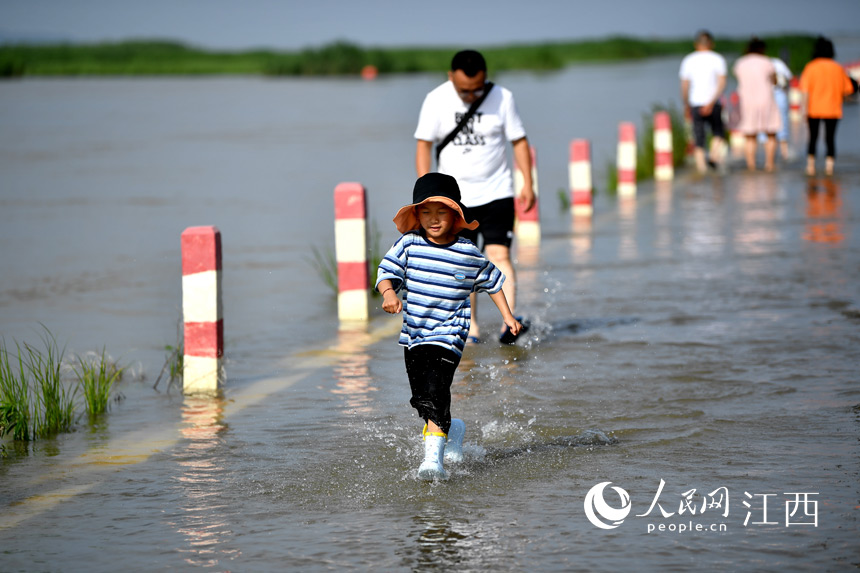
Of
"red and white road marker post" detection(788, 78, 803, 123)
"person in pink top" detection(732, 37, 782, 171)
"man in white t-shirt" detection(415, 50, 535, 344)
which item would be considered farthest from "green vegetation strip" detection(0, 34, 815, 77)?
"man in white t-shirt" detection(415, 50, 535, 344)

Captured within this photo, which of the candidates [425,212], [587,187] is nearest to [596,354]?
[425,212]

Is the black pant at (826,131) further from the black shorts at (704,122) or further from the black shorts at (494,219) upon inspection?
the black shorts at (494,219)

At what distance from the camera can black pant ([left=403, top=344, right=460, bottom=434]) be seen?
5.86m

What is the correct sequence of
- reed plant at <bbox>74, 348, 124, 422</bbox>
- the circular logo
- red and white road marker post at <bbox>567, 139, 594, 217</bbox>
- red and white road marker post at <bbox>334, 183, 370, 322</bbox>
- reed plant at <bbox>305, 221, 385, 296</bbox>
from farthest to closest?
red and white road marker post at <bbox>567, 139, 594, 217</bbox>, reed plant at <bbox>305, 221, 385, 296</bbox>, red and white road marker post at <bbox>334, 183, 370, 322</bbox>, reed plant at <bbox>74, 348, 124, 422</bbox>, the circular logo

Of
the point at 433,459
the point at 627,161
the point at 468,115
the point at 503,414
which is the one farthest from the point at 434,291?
the point at 627,161

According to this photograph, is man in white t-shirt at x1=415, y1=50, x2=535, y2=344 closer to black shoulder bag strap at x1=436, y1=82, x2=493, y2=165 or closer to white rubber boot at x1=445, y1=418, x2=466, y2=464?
black shoulder bag strap at x1=436, y1=82, x2=493, y2=165

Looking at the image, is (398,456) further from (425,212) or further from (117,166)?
(117,166)

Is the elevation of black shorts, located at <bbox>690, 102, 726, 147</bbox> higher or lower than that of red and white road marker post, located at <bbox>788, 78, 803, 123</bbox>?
lower

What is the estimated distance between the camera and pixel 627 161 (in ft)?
63.1

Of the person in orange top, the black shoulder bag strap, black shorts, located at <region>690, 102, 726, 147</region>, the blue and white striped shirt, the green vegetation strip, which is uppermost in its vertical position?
the green vegetation strip

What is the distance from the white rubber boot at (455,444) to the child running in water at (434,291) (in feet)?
0.51

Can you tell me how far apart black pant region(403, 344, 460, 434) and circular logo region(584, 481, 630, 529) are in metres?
0.73

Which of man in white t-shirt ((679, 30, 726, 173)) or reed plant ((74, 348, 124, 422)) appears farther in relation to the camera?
man in white t-shirt ((679, 30, 726, 173))

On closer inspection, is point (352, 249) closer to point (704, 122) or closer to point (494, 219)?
point (494, 219)
